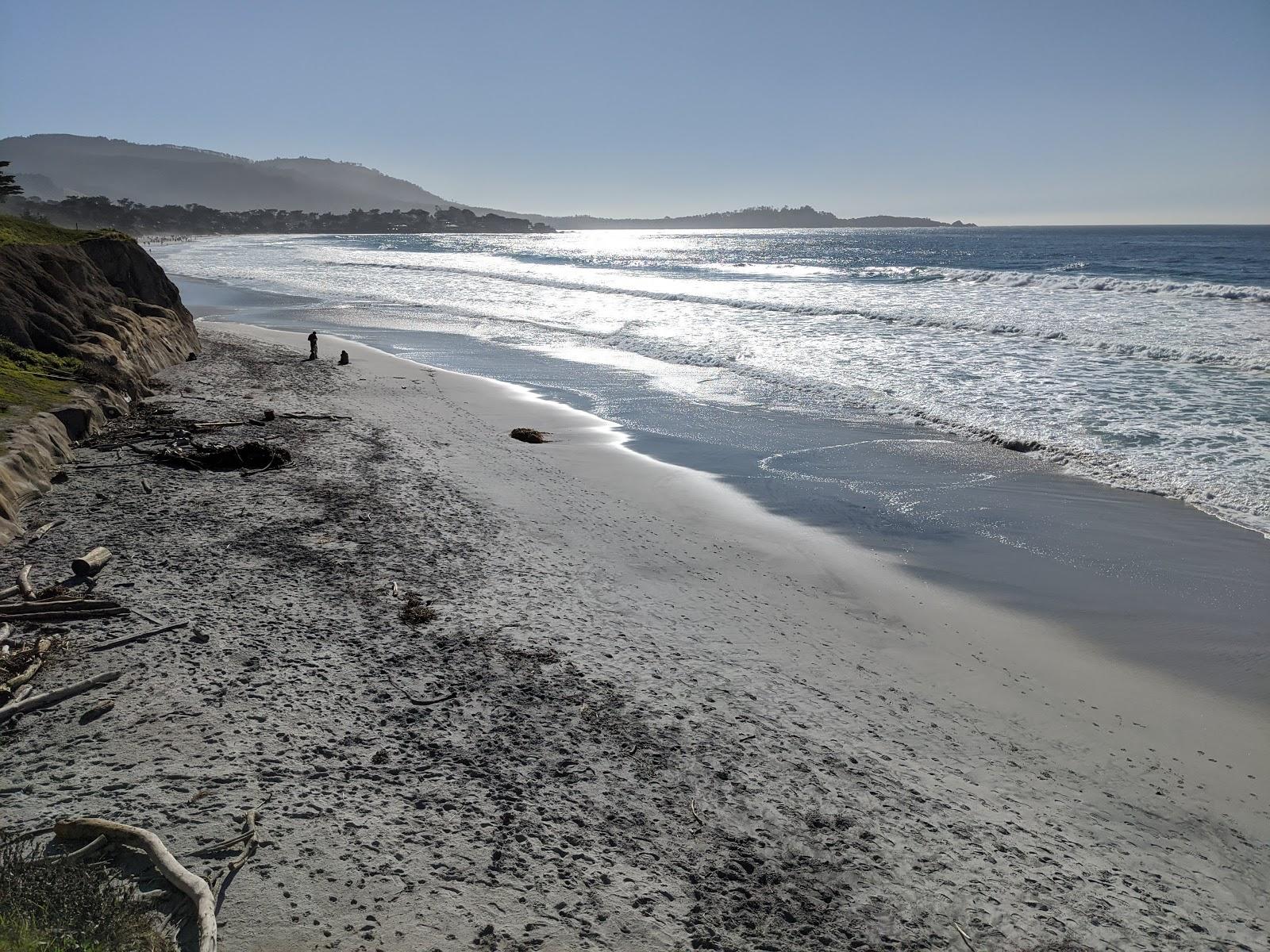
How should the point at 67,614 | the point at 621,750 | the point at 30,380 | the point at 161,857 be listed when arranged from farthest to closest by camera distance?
the point at 30,380 < the point at 67,614 < the point at 621,750 < the point at 161,857

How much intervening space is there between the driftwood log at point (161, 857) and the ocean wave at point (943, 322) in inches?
739

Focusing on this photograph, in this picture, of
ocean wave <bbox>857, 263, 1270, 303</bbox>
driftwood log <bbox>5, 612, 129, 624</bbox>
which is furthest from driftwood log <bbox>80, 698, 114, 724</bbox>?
ocean wave <bbox>857, 263, 1270, 303</bbox>

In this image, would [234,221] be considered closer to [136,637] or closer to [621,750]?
[136,637]

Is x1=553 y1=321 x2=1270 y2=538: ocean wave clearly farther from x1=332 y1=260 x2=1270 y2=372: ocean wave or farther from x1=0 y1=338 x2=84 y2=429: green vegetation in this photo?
x1=0 y1=338 x2=84 y2=429: green vegetation

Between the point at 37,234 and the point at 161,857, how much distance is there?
45.4 ft

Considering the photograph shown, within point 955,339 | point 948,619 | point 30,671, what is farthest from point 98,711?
point 955,339

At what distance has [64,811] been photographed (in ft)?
10.6

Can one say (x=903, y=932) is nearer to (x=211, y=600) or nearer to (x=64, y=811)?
(x=64, y=811)

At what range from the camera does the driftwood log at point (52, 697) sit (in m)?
3.79

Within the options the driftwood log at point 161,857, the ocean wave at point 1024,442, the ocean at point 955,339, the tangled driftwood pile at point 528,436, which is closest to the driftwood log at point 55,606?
the driftwood log at point 161,857

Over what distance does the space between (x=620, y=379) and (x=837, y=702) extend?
1226 cm

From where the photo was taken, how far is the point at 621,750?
407cm

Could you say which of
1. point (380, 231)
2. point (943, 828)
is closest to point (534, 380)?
point (943, 828)

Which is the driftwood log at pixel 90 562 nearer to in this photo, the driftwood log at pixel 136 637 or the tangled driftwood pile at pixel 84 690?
the tangled driftwood pile at pixel 84 690
